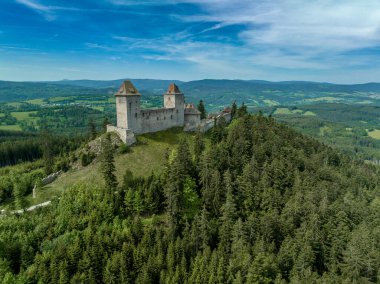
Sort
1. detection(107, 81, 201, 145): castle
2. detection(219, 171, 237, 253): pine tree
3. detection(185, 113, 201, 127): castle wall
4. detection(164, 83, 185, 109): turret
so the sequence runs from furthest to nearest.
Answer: detection(185, 113, 201, 127): castle wall < detection(164, 83, 185, 109): turret < detection(107, 81, 201, 145): castle < detection(219, 171, 237, 253): pine tree

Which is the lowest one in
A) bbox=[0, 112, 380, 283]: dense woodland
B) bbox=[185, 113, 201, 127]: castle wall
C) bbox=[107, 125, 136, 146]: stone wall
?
bbox=[0, 112, 380, 283]: dense woodland


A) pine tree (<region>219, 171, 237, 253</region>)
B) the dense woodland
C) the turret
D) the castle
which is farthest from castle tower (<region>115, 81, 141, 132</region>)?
pine tree (<region>219, 171, 237, 253</region>)

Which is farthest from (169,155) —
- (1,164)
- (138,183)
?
(1,164)

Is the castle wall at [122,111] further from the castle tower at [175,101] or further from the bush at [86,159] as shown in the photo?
the castle tower at [175,101]

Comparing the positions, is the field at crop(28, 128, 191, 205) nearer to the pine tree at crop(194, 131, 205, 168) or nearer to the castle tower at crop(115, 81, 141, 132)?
the castle tower at crop(115, 81, 141, 132)

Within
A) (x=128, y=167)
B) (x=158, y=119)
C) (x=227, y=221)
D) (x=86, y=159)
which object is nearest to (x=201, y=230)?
(x=227, y=221)

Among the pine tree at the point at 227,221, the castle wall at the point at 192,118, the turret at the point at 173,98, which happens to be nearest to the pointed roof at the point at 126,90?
the turret at the point at 173,98
